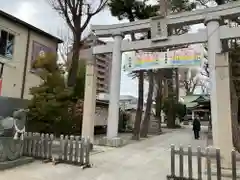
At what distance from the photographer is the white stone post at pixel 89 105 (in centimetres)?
1138

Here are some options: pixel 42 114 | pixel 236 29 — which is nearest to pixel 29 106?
pixel 42 114

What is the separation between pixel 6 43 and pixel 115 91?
8.63m

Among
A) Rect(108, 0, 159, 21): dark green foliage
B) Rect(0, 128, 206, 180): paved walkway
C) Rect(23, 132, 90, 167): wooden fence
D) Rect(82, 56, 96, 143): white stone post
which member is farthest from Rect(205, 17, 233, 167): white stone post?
Rect(108, 0, 159, 21): dark green foliage

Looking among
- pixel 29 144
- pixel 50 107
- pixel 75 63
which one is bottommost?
pixel 29 144

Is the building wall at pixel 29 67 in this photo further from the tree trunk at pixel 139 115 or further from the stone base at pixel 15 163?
the stone base at pixel 15 163

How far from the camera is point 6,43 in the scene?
52.7 feet

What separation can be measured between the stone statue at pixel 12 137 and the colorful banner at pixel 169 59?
19.0ft

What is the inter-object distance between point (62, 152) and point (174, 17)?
7.53 meters

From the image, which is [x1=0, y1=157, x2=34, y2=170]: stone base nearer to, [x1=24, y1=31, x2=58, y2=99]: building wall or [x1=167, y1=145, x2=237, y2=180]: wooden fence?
[x1=167, y1=145, x2=237, y2=180]: wooden fence

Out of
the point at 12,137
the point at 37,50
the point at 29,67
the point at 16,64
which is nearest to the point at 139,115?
the point at 29,67

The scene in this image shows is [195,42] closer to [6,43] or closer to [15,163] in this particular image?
[15,163]

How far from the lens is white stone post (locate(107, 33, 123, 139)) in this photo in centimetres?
1229

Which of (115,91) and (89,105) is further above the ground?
(115,91)

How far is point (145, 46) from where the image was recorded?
37.8ft
